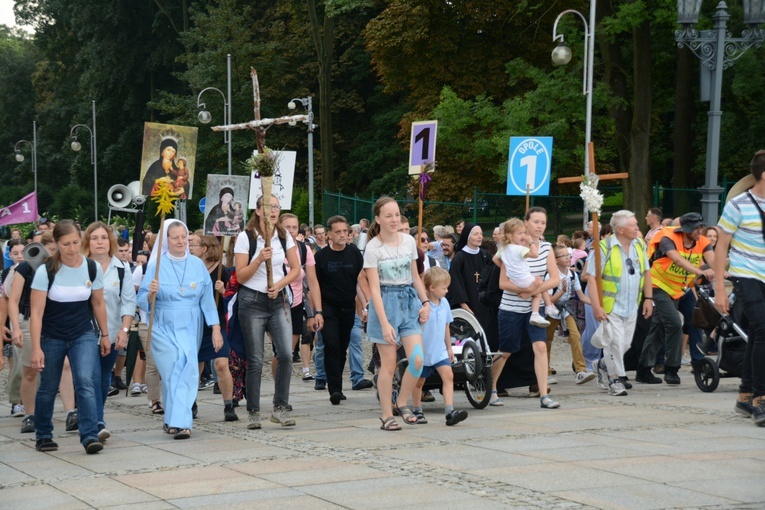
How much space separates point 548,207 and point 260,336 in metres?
19.0

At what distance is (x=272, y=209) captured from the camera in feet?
31.6

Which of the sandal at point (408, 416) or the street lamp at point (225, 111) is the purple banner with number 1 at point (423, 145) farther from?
the street lamp at point (225, 111)

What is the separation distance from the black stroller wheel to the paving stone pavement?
1.75ft

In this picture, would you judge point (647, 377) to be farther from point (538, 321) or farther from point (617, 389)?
point (538, 321)

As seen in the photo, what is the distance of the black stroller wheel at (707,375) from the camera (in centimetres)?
1134

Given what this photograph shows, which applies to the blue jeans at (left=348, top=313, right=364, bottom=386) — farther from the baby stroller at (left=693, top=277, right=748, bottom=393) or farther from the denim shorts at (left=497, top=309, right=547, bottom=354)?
the baby stroller at (left=693, top=277, right=748, bottom=393)

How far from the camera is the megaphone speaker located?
25.4 m

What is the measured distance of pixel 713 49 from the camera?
16594 millimetres

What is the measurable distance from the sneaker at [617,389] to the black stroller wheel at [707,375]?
2.69 ft

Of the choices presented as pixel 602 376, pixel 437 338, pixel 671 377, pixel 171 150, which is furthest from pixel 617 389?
pixel 171 150

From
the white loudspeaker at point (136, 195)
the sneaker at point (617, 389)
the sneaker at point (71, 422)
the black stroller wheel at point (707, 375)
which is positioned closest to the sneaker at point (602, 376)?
the sneaker at point (617, 389)

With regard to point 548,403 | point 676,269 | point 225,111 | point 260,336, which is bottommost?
point 548,403

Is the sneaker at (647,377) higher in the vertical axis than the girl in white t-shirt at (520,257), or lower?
lower

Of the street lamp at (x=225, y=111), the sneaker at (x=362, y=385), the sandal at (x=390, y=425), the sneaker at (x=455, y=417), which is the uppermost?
the street lamp at (x=225, y=111)
